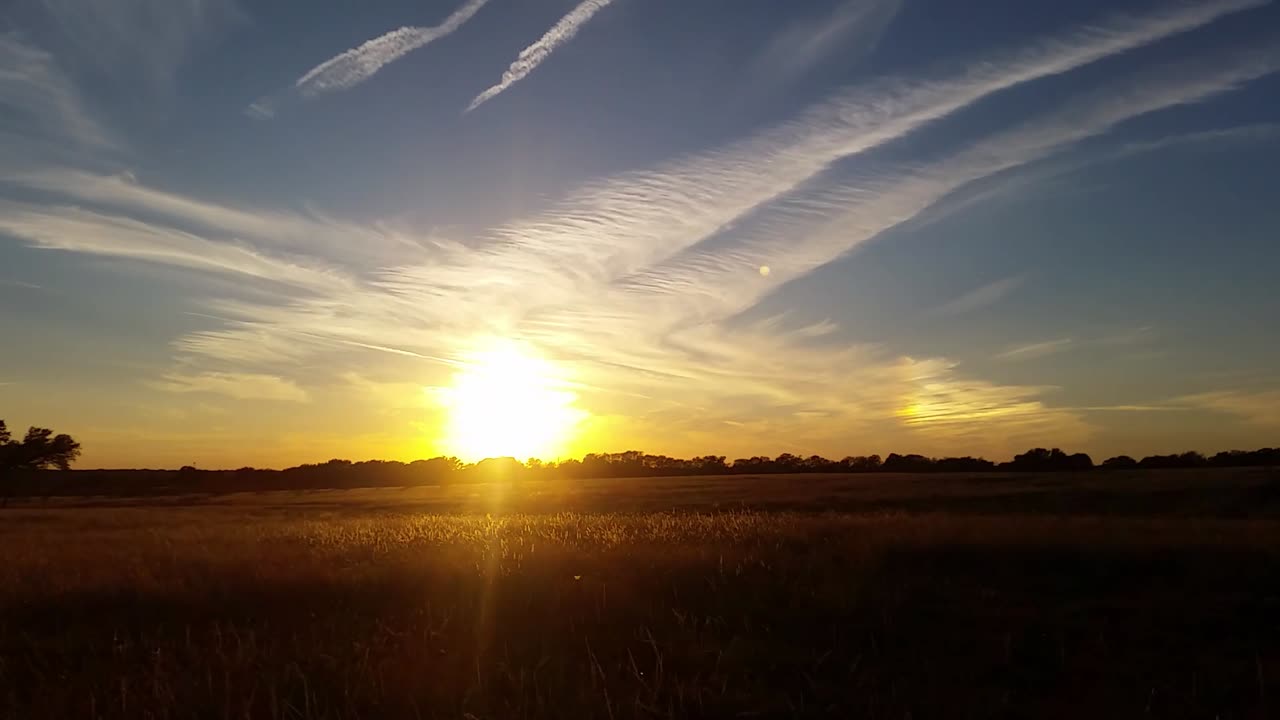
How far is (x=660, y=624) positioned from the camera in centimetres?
733

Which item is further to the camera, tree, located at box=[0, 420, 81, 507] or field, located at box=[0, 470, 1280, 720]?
tree, located at box=[0, 420, 81, 507]

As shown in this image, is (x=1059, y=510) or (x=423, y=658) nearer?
(x=423, y=658)

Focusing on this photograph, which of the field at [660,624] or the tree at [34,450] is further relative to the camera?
the tree at [34,450]

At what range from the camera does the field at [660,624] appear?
17.6 feet

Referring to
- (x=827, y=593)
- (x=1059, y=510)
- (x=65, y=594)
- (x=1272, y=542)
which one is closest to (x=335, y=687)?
(x=827, y=593)

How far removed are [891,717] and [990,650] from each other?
7.54ft

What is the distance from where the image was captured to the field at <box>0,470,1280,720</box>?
17.6 ft

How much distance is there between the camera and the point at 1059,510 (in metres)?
27.8

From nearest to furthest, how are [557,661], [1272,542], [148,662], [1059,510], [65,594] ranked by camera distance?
[557,661] → [148,662] → [65,594] → [1272,542] → [1059,510]

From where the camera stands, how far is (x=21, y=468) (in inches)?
2648

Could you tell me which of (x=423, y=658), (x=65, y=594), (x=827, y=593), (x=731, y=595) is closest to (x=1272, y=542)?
(x=827, y=593)

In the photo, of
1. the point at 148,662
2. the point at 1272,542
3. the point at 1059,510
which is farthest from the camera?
the point at 1059,510

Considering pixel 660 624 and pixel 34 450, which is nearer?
pixel 660 624

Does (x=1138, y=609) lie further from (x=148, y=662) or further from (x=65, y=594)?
(x=65, y=594)
